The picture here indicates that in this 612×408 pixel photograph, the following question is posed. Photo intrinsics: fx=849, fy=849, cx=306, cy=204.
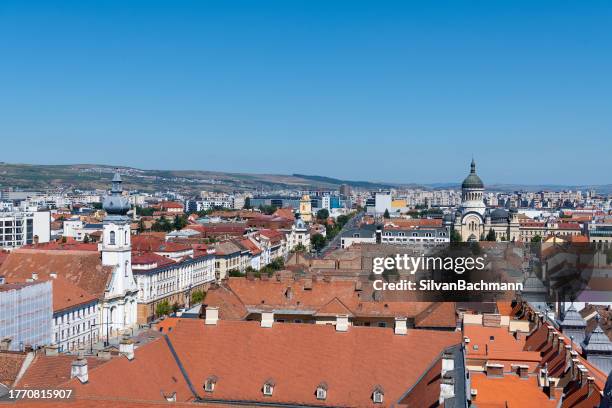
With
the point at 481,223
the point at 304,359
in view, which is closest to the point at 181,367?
the point at 304,359

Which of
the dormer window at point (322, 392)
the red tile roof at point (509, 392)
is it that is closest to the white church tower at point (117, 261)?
the dormer window at point (322, 392)

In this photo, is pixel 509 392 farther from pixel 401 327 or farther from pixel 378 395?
pixel 378 395

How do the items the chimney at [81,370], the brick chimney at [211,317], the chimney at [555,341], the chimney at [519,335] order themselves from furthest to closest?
the chimney at [519,335] < the chimney at [555,341] < the brick chimney at [211,317] < the chimney at [81,370]

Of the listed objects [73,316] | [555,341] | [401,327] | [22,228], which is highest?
[401,327]

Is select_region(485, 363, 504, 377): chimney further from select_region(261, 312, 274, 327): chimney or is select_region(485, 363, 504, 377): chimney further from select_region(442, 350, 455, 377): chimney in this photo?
select_region(261, 312, 274, 327): chimney

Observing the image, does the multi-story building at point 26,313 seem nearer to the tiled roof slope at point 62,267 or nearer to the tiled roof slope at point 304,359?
the tiled roof slope at point 62,267
